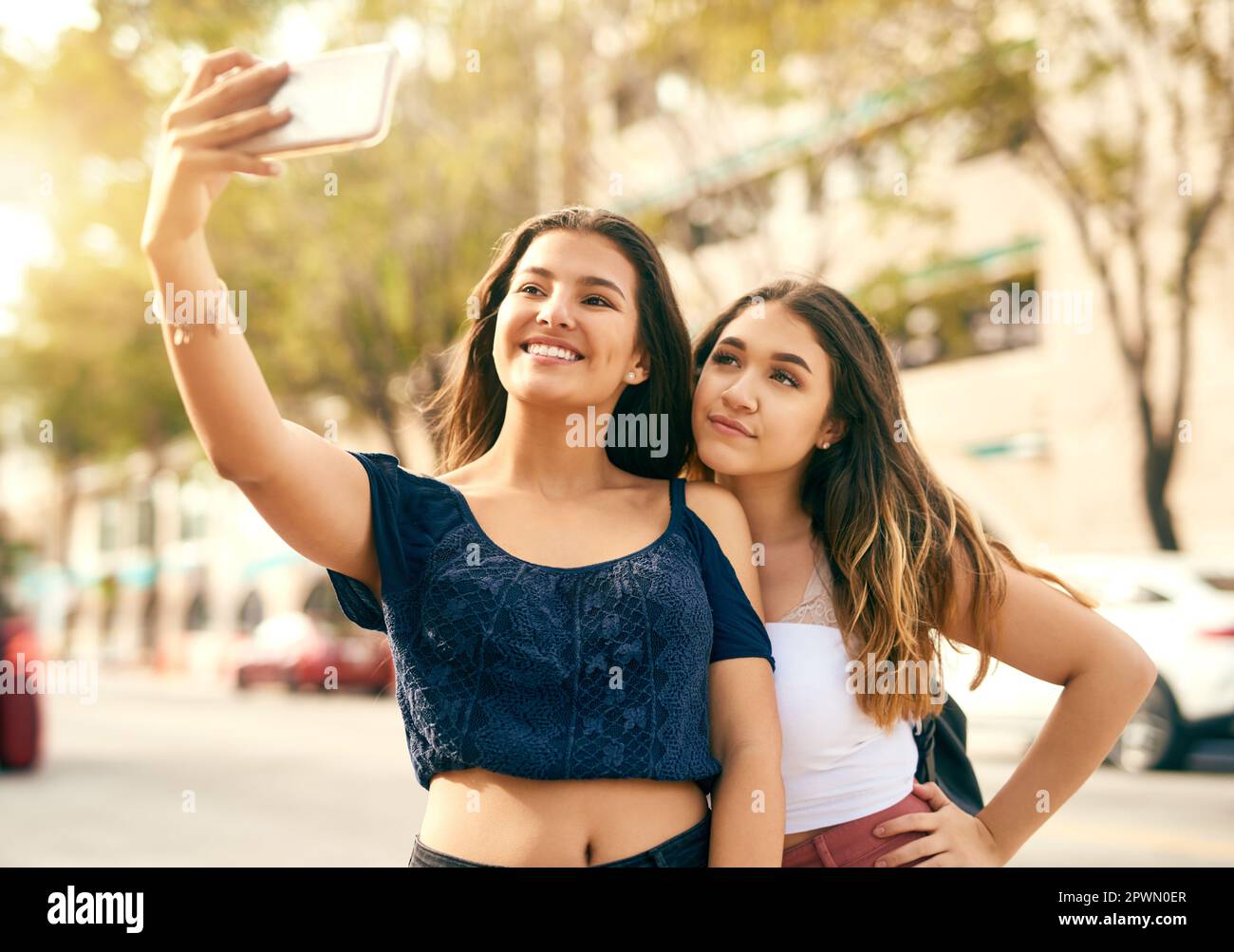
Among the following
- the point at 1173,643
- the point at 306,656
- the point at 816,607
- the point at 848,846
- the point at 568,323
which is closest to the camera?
the point at 568,323

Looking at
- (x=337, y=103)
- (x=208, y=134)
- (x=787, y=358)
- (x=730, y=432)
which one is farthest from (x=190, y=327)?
(x=787, y=358)

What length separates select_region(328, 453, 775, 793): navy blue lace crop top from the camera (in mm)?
1979

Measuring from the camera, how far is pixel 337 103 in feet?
5.15

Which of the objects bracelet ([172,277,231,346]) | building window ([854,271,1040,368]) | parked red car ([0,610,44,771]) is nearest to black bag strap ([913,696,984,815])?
bracelet ([172,277,231,346])

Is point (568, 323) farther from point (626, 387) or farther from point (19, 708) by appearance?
point (19, 708)

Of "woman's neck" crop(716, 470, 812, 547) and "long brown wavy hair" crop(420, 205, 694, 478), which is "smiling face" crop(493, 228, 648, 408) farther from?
"woman's neck" crop(716, 470, 812, 547)

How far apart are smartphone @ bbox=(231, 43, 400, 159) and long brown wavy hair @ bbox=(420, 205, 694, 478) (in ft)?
2.67

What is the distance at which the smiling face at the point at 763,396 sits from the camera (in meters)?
2.48

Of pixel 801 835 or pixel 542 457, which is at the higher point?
pixel 542 457

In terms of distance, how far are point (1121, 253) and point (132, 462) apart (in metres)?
40.7

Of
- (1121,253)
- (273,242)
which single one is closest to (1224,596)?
(1121,253)

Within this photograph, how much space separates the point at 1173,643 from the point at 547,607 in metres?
9.23

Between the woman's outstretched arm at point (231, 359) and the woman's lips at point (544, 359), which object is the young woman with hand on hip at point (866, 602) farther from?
the woman's outstretched arm at point (231, 359)

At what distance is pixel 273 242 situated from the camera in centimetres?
1862
